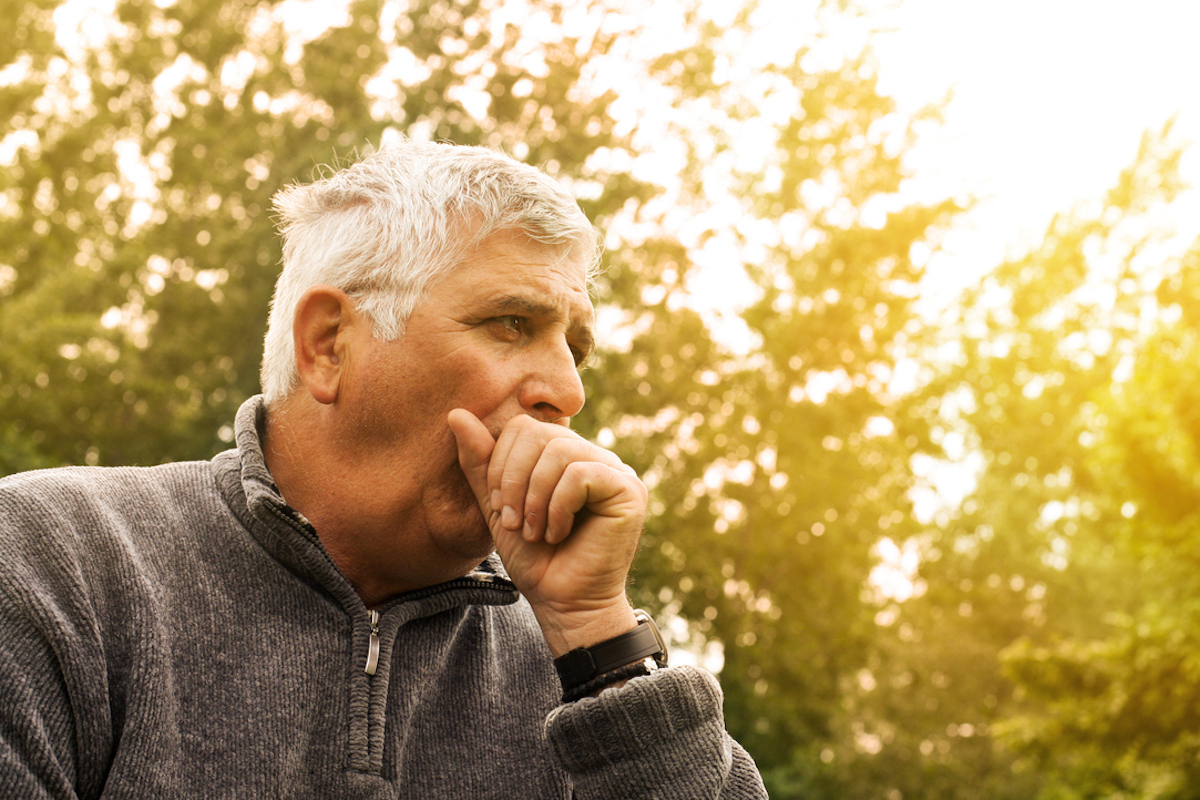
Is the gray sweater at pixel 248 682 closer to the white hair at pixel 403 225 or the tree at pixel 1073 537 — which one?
the white hair at pixel 403 225

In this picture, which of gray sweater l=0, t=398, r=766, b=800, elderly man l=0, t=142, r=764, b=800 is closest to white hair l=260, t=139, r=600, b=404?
elderly man l=0, t=142, r=764, b=800

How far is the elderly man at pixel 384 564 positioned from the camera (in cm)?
162

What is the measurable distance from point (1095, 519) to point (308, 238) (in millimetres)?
28407

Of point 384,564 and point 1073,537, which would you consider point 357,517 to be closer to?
point 384,564

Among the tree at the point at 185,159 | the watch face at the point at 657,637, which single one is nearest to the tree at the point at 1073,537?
the tree at the point at 185,159

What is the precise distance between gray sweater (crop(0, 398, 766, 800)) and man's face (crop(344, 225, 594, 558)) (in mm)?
196

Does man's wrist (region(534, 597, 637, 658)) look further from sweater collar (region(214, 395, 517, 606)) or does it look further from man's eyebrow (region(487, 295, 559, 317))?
man's eyebrow (region(487, 295, 559, 317))

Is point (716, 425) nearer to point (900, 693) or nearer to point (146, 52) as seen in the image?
point (900, 693)

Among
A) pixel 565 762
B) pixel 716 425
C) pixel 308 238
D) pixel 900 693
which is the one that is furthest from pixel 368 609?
pixel 900 693

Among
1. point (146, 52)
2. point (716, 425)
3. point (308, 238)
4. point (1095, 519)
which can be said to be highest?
point (146, 52)

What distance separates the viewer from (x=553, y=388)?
212cm

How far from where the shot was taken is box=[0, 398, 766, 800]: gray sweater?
1.54m

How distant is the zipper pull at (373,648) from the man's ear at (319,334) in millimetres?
516

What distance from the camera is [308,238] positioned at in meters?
2.28
